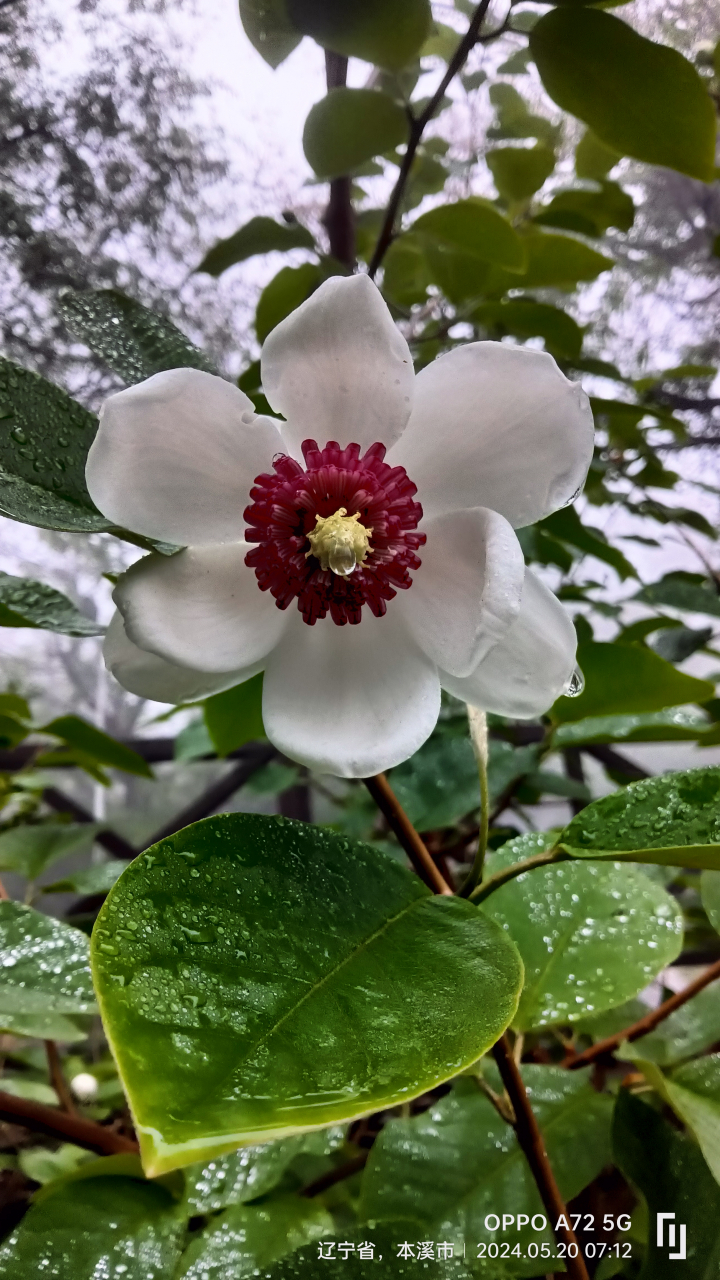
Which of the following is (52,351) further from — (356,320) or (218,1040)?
(218,1040)

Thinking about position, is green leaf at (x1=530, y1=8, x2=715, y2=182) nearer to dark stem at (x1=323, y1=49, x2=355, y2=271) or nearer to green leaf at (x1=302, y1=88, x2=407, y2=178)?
green leaf at (x1=302, y1=88, x2=407, y2=178)

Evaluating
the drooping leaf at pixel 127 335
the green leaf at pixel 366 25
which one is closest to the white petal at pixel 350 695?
the drooping leaf at pixel 127 335

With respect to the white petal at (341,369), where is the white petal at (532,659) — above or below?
below

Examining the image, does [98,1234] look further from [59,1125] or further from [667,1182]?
[667,1182]

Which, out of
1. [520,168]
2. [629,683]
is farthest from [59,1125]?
[520,168]

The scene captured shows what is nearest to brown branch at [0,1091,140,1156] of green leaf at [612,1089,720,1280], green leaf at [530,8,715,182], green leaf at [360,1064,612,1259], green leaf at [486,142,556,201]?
green leaf at [360,1064,612,1259]

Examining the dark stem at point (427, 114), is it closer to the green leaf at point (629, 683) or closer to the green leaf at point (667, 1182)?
the green leaf at point (629, 683)

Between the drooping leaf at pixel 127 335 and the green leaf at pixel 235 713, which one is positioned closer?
the drooping leaf at pixel 127 335
